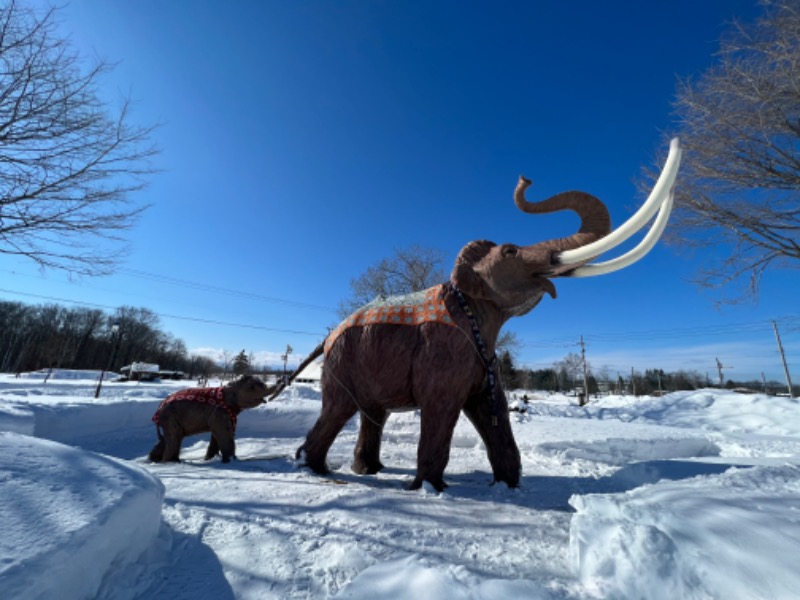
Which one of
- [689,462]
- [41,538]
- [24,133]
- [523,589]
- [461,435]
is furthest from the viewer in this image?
[461,435]

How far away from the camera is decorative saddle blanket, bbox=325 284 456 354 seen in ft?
10.9

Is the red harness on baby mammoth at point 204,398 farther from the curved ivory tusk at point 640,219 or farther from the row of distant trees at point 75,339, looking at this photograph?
the row of distant trees at point 75,339

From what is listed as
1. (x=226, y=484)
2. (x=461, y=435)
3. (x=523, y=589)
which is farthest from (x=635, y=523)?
(x=461, y=435)

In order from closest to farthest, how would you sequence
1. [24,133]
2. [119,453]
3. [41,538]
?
[41,538], [24,133], [119,453]

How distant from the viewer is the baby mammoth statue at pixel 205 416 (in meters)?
4.36

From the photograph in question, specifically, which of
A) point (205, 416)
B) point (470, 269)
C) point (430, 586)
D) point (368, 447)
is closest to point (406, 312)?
point (470, 269)

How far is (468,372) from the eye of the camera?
126 inches

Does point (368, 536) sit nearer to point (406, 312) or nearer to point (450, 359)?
point (450, 359)

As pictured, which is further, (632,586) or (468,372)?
(468,372)

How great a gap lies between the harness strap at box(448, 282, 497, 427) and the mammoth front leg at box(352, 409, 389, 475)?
116 cm

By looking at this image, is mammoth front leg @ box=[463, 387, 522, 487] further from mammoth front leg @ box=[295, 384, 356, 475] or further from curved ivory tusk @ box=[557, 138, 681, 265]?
curved ivory tusk @ box=[557, 138, 681, 265]

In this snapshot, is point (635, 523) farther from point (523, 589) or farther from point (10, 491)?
point (10, 491)

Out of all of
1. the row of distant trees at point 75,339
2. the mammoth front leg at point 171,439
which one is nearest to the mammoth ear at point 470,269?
the mammoth front leg at point 171,439

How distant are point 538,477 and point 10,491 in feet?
12.7
